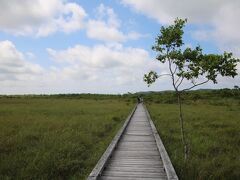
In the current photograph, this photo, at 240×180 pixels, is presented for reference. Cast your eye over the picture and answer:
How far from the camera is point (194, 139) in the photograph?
470 inches

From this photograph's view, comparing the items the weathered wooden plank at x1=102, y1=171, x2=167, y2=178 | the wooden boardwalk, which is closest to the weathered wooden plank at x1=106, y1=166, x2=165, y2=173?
the wooden boardwalk

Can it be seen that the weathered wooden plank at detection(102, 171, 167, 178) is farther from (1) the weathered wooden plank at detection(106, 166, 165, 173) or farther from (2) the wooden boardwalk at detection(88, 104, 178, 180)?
(1) the weathered wooden plank at detection(106, 166, 165, 173)

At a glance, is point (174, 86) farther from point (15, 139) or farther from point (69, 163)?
point (15, 139)

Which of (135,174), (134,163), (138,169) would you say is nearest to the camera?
(135,174)

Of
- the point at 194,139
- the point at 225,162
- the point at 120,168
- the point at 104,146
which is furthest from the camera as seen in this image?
the point at 194,139

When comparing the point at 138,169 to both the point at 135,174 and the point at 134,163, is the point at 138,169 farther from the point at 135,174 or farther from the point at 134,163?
the point at 134,163

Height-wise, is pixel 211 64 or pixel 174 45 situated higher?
pixel 174 45

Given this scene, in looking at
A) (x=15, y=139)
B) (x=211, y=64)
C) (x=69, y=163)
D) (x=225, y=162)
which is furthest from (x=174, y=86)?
(x=15, y=139)

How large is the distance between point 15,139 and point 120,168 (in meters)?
5.29

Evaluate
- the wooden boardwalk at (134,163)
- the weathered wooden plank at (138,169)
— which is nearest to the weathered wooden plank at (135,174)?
the wooden boardwalk at (134,163)

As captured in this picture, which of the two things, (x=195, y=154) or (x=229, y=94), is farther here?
(x=195, y=154)

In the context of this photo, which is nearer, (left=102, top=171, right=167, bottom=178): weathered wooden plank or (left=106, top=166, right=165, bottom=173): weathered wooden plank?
(left=102, top=171, right=167, bottom=178): weathered wooden plank

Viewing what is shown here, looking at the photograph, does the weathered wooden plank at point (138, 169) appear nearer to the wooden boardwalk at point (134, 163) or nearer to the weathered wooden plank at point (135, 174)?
the wooden boardwalk at point (134, 163)

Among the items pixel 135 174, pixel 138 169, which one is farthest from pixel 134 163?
pixel 135 174
